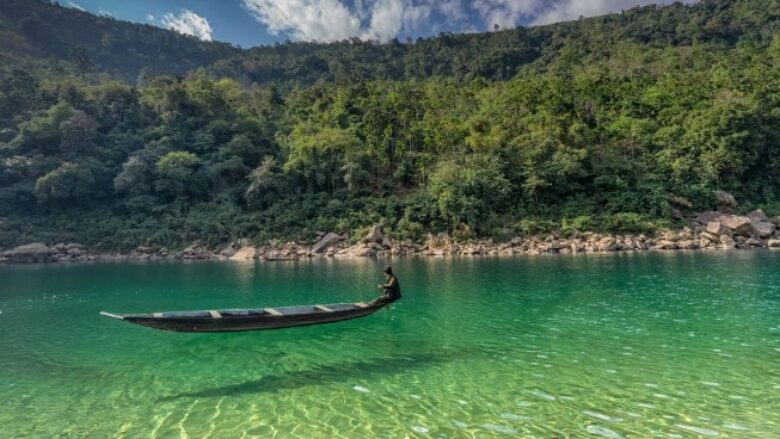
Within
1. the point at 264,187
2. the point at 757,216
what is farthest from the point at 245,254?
the point at 757,216

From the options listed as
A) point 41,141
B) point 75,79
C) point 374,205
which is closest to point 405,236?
point 374,205

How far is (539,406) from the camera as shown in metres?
7.17

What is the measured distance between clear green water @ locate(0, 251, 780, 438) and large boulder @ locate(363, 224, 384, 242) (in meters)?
24.8

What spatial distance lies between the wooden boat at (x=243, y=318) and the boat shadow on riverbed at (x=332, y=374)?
2.03m

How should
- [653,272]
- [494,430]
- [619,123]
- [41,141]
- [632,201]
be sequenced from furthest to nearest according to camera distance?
[41,141] < [619,123] < [632,201] < [653,272] < [494,430]

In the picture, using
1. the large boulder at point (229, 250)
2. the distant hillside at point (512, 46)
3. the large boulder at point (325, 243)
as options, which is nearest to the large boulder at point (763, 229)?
the large boulder at point (325, 243)

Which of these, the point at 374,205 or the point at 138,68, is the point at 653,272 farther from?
the point at 138,68

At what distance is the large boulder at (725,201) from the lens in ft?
141

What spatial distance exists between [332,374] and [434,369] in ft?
7.35

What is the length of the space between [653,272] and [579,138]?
93.9 feet

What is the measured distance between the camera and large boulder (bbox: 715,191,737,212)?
42.9 m

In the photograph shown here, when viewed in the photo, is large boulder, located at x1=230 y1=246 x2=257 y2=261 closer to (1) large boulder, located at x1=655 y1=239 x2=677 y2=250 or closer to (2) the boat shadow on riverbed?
(2) the boat shadow on riverbed

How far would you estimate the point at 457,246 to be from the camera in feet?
141

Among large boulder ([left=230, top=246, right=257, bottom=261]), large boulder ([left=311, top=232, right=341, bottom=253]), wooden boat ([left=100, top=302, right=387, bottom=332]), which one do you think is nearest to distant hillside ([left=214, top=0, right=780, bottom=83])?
large boulder ([left=311, top=232, right=341, bottom=253])
